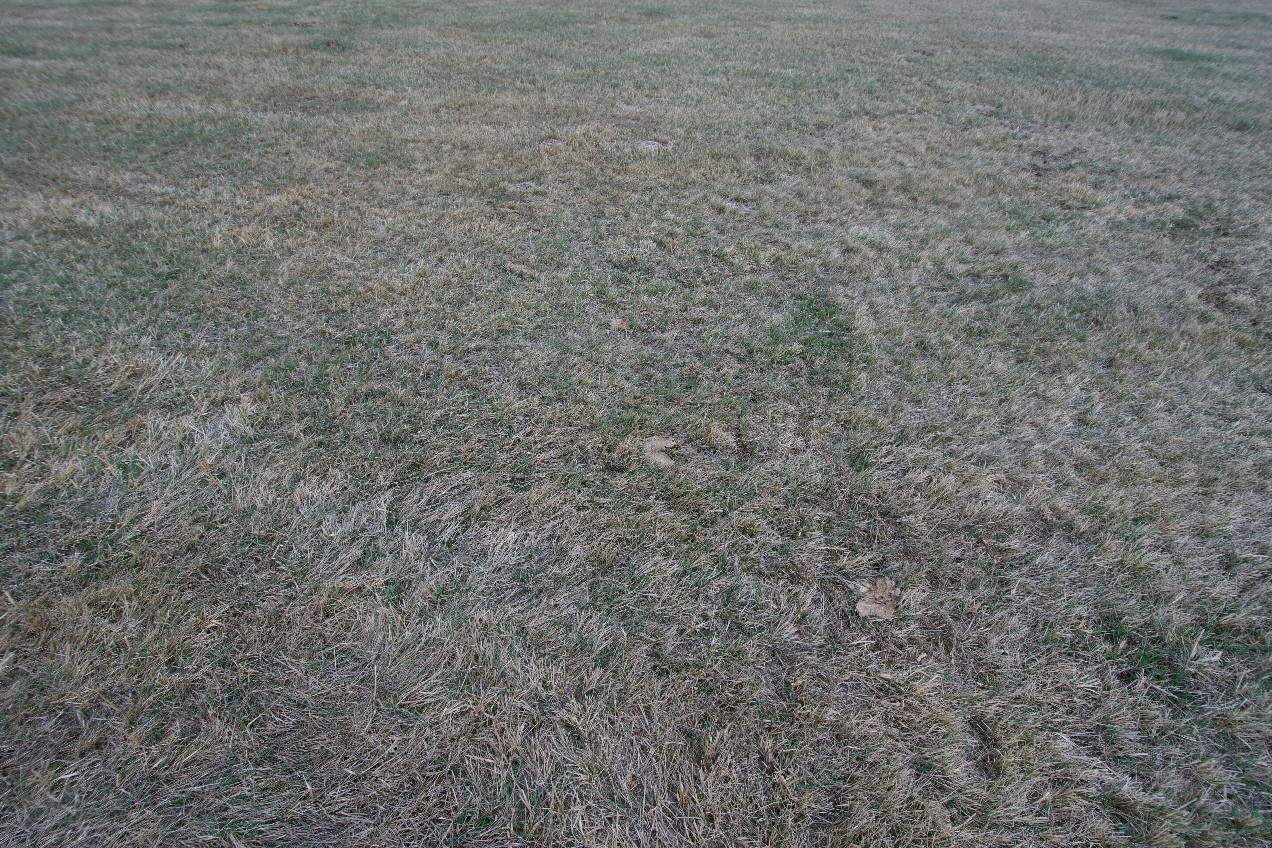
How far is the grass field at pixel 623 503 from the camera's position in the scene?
176 cm

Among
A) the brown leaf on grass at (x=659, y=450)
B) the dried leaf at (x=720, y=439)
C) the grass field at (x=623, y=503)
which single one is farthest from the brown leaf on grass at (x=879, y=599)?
the brown leaf on grass at (x=659, y=450)

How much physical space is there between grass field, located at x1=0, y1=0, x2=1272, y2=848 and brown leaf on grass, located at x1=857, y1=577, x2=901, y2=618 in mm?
68

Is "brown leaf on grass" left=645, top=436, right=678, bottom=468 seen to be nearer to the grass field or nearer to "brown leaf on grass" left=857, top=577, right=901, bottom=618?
the grass field

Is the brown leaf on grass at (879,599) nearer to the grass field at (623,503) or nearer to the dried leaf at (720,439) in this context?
the grass field at (623,503)

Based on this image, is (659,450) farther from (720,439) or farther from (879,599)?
(879,599)

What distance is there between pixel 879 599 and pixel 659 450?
3.83ft

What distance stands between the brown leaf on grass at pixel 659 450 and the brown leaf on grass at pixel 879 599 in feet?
3.29

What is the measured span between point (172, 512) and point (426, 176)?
14.6 ft

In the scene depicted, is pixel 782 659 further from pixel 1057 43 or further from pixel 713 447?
pixel 1057 43

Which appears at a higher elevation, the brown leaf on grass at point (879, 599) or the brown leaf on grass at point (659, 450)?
the brown leaf on grass at point (659, 450)

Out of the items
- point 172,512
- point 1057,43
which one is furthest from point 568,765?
point 1057,43

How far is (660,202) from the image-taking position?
550cm

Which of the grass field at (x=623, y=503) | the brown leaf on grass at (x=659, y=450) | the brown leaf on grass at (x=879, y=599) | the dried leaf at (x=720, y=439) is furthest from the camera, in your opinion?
the dried leaf at (x=720, y=439)

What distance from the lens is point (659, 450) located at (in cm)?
291
